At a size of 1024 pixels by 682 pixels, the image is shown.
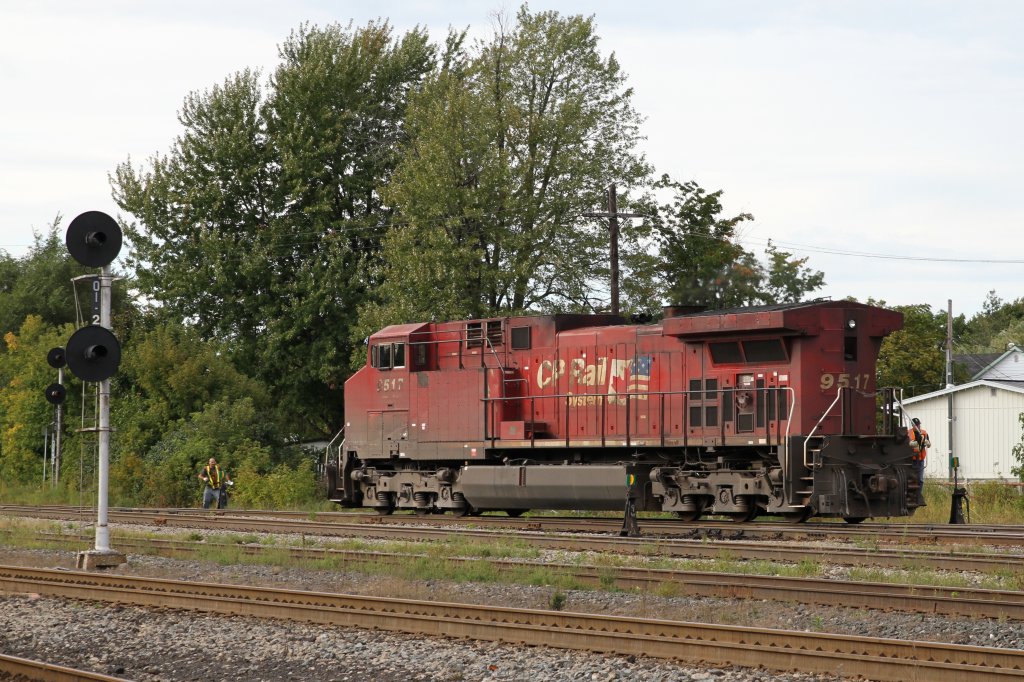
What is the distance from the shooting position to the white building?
37031mm

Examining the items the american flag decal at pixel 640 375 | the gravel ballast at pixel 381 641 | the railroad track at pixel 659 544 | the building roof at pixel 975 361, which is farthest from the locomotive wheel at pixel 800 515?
the building roof at pixel 975 361

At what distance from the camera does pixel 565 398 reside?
1991 centimetres

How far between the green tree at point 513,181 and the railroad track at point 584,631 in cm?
1829

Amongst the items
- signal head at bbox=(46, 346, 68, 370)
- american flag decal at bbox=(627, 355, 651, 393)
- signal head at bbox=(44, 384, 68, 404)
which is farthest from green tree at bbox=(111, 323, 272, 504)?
american flag decal at bbox=(627, 355, 651, 393)

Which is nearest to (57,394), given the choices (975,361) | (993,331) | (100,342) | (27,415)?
(27,415)

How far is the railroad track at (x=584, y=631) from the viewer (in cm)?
738

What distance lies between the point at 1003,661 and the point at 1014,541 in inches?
313

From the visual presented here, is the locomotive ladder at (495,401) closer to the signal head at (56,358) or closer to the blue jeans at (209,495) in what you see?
the blue jeans at (209,495)

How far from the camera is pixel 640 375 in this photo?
19.0m

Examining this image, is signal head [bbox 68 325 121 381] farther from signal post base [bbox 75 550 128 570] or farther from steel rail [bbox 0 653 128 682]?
steel rail [bbox 0 653 128 682]

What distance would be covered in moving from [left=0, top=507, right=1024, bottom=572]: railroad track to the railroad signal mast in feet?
14.7

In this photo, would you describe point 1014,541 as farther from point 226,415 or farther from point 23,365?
point 23,365

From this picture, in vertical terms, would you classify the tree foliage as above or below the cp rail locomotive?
above

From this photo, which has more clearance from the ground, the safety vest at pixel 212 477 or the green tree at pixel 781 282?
the green tree at pixel 781 282
